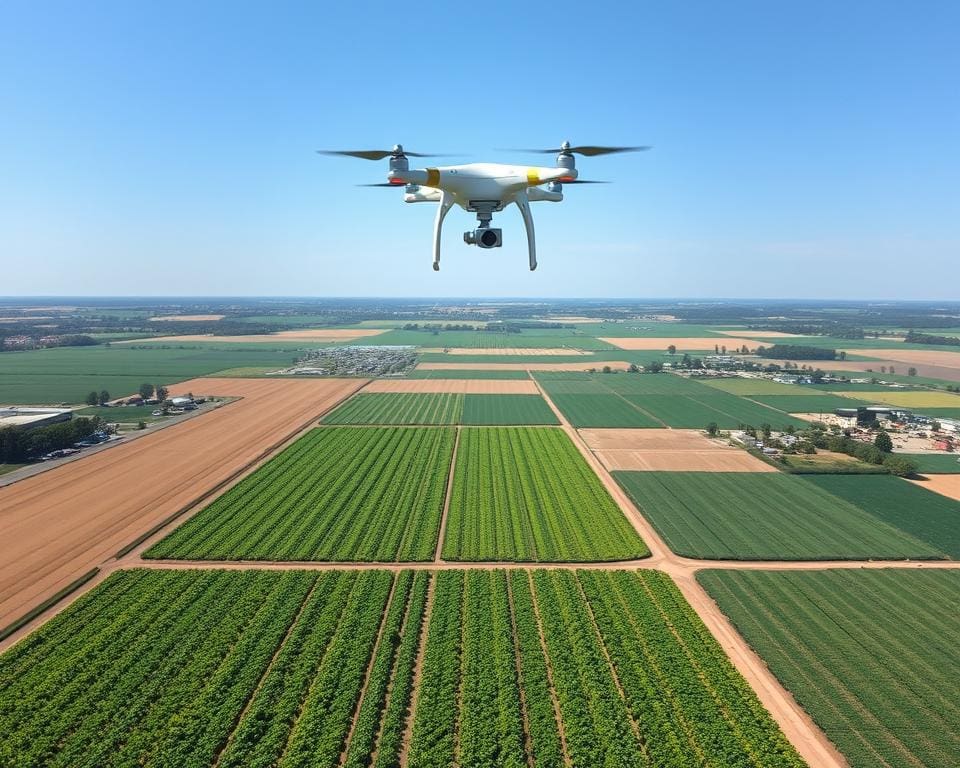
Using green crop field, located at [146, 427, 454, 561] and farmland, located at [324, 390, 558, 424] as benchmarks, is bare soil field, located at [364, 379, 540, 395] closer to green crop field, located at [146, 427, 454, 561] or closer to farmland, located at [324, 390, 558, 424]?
farmland, located at [324, 390, 558, 424]

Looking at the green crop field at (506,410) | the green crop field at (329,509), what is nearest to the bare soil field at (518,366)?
the green crop field at (506,410)

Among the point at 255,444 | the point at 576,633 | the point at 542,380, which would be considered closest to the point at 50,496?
the point at 255,444

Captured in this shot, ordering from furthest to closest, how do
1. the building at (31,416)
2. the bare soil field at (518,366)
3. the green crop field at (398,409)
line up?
the bare soil field at (518,366) < the green crop field at (398,409) < the building at (31,416)

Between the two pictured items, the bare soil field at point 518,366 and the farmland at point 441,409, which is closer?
the farmland at point 441,409

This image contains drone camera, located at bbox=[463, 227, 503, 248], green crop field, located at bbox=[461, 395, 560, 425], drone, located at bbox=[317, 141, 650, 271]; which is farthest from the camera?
green crop field, located at bbox=[461, 395, 560, 425]

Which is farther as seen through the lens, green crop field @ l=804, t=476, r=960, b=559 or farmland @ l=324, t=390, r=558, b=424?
farmland @ l=324, t=390, r=558, b=424

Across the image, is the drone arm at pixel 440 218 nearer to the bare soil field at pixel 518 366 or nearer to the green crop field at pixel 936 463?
the green crop field at pixel 936 463

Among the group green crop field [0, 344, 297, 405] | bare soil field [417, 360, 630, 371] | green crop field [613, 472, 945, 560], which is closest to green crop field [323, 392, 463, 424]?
bare soil field [417, 360, 630, 371]

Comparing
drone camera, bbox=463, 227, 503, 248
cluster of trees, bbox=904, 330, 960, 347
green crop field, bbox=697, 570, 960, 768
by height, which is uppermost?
drone camera, bbox=463, 227, 503, 248
